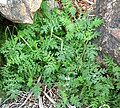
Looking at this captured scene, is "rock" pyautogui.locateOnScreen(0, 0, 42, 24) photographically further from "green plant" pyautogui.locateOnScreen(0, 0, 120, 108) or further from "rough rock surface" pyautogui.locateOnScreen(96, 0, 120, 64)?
"rough rock surface" pyautogui.locateOnScreen(96, 0, 120, 64)

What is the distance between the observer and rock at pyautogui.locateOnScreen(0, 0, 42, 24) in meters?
2.76

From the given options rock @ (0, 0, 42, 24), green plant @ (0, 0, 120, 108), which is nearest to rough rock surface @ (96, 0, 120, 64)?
green plant @ (0, 0, 120, 108)

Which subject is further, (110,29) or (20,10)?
(110,29)

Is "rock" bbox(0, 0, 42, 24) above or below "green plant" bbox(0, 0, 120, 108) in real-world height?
above

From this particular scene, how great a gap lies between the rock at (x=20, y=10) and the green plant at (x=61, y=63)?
0.31 metres

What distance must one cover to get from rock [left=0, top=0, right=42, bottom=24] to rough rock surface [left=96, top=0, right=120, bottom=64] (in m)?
0.66

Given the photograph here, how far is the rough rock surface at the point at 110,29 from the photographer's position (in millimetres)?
3039

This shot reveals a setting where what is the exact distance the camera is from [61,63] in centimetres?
316

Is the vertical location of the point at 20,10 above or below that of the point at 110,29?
above

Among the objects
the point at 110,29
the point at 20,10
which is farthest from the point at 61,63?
the point at 20,10

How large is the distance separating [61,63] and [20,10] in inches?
25.8

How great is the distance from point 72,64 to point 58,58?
0.15 m

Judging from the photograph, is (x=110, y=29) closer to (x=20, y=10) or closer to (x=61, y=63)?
(x=61, y=63)

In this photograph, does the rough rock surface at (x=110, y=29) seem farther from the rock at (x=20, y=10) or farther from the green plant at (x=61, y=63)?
the rock at (x=20, y=10)
